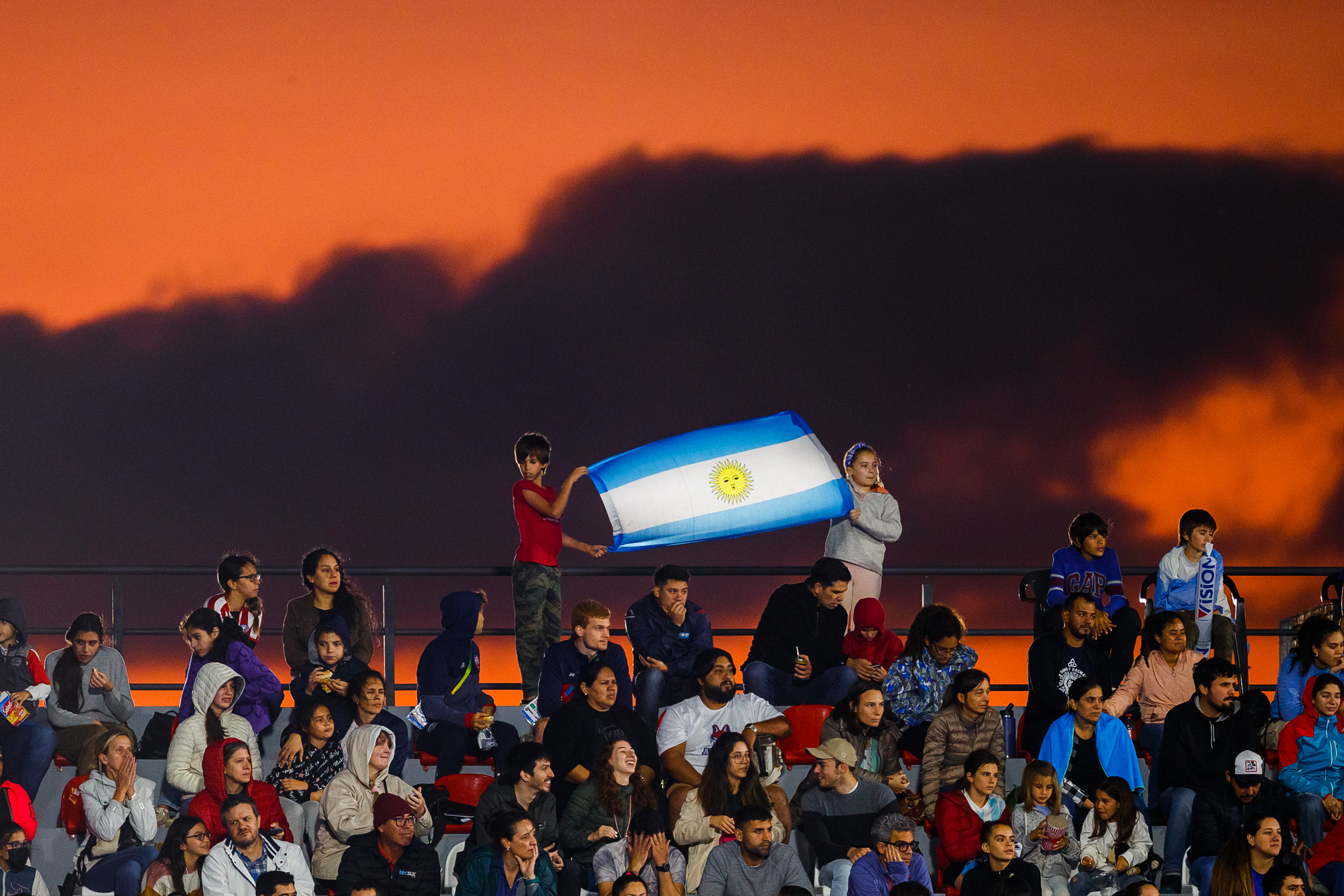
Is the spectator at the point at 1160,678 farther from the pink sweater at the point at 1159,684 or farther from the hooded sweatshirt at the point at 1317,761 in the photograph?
the hooded sweatshirt at the point at 1317,761

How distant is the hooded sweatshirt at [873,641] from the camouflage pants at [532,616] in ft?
4.76

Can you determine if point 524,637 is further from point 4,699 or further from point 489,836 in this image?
point 4,699

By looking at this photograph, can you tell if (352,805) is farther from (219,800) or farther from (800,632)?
(800,632)

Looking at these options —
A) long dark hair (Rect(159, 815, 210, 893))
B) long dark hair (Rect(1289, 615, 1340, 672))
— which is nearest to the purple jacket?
long dark hair (Rect(159, 815, 210, 893))

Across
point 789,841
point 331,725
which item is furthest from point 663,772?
point 331,725

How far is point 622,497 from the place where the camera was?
30.8 ft

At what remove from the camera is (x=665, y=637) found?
28.9 feet

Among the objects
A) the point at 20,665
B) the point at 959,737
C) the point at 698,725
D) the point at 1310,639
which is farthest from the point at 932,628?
the point at 20,665

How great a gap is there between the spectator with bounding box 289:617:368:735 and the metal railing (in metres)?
0.67

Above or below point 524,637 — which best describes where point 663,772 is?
below

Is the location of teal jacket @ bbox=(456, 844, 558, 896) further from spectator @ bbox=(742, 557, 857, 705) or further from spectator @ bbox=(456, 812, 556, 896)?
spectator @ bbox=(742, 557, 857, 705)

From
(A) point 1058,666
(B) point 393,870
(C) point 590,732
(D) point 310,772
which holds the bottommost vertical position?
(B) point 393,870

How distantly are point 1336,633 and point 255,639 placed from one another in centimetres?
510

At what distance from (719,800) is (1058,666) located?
1.92 m
